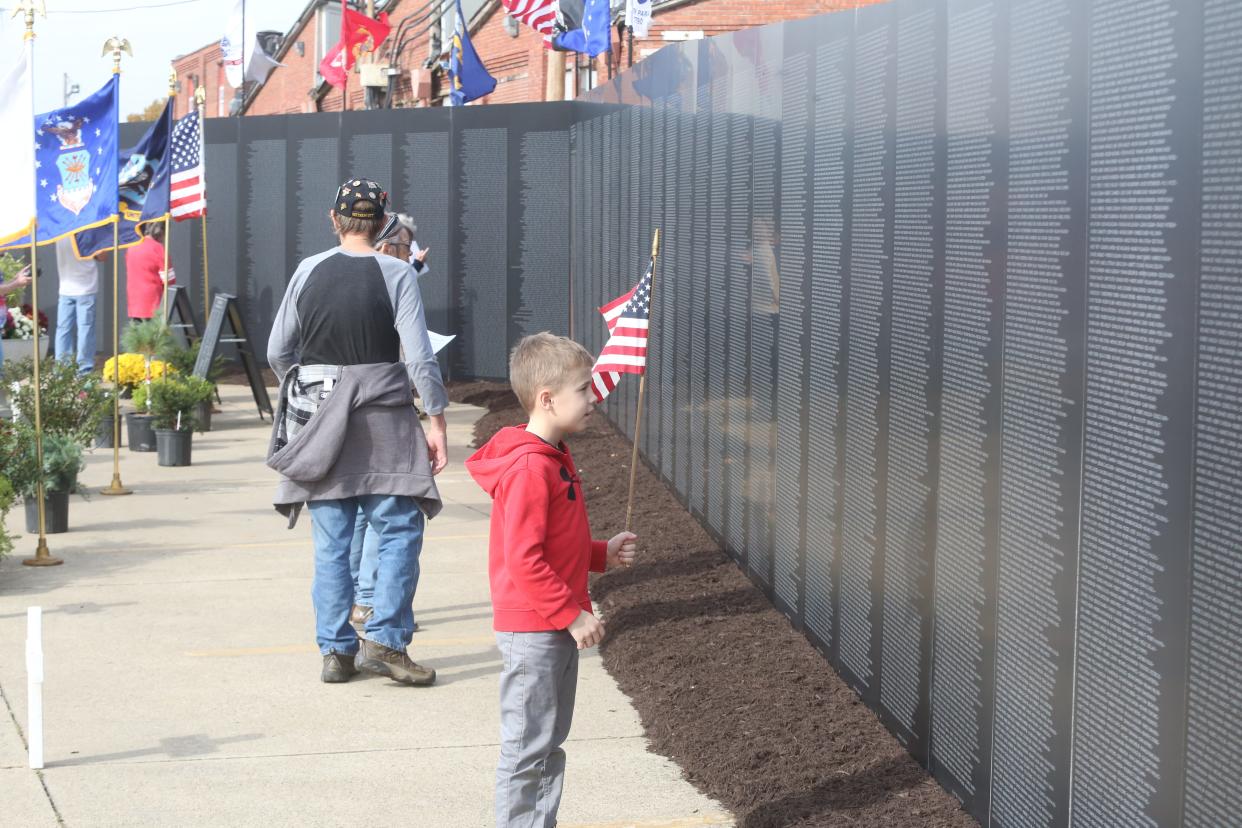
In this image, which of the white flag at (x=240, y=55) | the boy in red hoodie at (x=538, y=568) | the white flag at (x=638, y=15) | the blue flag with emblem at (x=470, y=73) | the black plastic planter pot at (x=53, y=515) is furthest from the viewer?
the white flag at (x=240, y=55)

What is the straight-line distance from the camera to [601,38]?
1761 cm

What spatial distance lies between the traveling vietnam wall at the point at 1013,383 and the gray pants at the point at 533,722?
1.13 metres

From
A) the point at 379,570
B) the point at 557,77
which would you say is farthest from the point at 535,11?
the point at 379,570

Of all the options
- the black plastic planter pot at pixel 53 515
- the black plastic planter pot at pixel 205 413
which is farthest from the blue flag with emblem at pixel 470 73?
the black plastic planter pot at pixel 53 515

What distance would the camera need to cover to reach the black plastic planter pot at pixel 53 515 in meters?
9.56

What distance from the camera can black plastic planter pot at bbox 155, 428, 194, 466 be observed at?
1262 cm

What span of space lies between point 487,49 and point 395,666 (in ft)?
95.6

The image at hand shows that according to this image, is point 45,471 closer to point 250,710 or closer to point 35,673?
point 250,710

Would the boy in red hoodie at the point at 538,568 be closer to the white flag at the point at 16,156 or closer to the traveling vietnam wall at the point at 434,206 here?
the white flag at the point at 16,156

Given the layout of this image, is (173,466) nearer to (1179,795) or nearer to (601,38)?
(601,38)

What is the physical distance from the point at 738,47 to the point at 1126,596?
4900mm

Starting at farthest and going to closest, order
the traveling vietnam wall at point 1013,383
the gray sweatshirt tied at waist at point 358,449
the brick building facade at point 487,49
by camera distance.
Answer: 1. the brick building facade at point 487,49
2. the gray sweatshirt tied at waist at point 358,449
3. the traveling vietnam wall at point 1013,383

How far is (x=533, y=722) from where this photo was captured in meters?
4.10

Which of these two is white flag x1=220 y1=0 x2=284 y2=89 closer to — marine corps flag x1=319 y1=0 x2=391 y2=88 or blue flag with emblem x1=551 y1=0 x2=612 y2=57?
marine corps flag x1=319 y1=0 x2=391 y2=88
